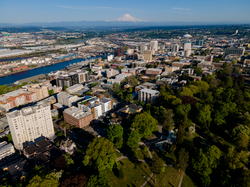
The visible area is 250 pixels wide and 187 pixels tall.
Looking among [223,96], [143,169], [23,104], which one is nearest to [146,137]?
[143,169]

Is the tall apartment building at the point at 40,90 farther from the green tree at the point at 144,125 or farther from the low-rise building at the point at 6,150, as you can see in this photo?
the green tree at the point at 144,125

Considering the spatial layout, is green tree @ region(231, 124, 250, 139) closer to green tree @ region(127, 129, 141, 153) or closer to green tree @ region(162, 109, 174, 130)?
green tree @ region(162, 109, 174, 130)

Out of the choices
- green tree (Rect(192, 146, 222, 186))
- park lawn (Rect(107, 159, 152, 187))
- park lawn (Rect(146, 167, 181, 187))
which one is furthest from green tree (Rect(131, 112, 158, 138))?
green tree (Rect(192, 146, 222, 186))

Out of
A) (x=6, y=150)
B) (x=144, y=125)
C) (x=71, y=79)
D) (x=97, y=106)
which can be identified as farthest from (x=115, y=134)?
(x=71, y=79)

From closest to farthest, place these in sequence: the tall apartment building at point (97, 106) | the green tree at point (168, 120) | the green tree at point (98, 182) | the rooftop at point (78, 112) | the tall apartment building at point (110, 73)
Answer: the green tree at point (98, 182), the green tree at point (168, 120), the rooftop at point (78, 112), the tall apartment building at point (97, 106), the tall apartment building at point (110, 73)

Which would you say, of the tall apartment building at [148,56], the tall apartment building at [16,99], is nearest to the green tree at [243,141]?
the tall apartment building at [16,99]
